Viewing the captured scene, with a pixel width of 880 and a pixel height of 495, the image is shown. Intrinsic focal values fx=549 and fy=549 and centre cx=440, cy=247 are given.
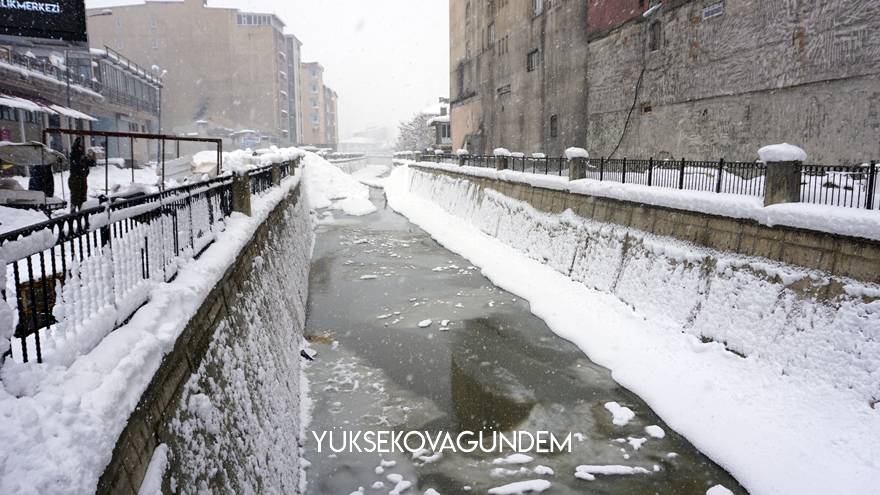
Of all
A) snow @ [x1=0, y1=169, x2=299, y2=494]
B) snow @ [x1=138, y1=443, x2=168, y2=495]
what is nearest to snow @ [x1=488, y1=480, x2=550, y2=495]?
snow @ [x1=138, y1=443, x2=168, y2=495]

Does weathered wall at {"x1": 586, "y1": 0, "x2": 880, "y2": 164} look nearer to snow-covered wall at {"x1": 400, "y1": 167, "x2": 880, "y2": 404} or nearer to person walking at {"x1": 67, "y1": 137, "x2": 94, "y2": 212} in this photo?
snow-covered wall at {"x1": 400, "y1": 167, "x2": 880, "y2": 404}

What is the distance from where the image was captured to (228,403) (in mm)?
5484

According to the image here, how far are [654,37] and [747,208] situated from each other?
13.5 metres

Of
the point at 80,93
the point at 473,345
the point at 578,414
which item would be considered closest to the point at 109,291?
the point at 578,414

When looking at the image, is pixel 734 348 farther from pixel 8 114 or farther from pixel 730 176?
pixel 8 114

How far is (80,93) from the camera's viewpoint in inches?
1265

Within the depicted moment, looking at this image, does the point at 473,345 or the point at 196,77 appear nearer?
the point at 473,345

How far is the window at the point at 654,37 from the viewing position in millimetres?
20438

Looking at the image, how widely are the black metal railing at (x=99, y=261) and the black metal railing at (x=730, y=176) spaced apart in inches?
362

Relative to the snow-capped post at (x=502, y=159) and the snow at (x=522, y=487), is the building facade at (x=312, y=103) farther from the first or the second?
the snow at (x=522, y=487)

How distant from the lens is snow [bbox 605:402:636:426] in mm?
8685

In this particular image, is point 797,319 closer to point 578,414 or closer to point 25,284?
point 578,414

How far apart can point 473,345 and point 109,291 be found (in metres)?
8.54

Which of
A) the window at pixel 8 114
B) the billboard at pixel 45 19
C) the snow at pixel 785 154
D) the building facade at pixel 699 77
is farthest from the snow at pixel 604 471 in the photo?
the window at pixel 8 114
